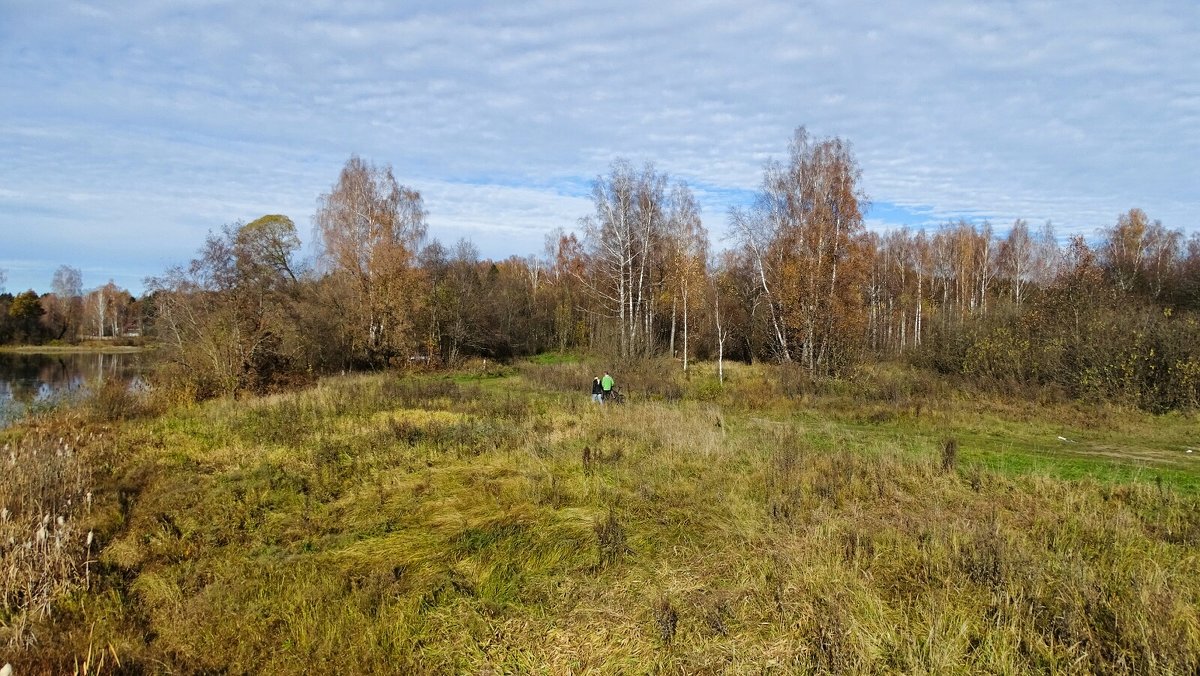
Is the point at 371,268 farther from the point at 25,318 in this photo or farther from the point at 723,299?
the point at 25,318

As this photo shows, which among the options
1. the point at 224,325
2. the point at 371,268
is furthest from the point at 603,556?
the point at 371,268

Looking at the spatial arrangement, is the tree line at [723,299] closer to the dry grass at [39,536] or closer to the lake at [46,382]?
the lake at [46,382]

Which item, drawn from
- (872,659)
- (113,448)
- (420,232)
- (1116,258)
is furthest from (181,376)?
(1116,258)

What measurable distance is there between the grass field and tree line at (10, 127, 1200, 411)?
848 centimetres

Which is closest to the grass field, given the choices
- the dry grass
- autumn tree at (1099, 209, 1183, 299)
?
the dry grass

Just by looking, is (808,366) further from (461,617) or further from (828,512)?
(461,617)

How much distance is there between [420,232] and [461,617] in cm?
3186

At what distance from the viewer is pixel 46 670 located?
162 inches

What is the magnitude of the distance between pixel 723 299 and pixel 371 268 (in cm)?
2168

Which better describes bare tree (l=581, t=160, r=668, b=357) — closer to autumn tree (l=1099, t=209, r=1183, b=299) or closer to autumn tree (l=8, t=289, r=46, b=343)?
autumn tree (l=1099, t=209, r=1183, b=299)

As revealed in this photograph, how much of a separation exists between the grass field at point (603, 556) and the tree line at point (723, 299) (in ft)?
27.8

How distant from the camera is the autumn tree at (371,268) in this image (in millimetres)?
32031

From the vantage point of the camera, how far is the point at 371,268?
105 ft

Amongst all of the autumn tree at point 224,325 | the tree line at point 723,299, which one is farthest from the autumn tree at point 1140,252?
the autumn tree at point 224,325
